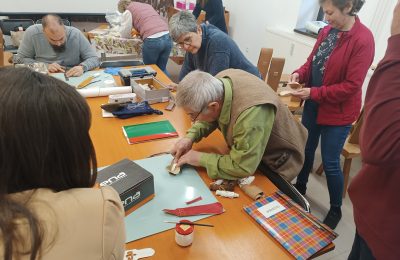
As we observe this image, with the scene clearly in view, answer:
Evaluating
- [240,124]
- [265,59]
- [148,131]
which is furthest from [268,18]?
[240,124]

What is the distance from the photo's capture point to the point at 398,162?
77cm

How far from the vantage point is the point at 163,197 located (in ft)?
3.71

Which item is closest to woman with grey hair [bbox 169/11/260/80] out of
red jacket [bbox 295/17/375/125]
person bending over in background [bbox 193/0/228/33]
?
red jacket [bbox 295/17/375/125]

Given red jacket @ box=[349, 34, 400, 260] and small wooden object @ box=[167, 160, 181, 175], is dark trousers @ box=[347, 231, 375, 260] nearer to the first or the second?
red jacket @ box=[349, 34, 400, 260]

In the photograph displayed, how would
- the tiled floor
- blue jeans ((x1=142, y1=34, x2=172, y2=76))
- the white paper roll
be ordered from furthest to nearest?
blue jeans ((x1=142, y1=34, x2=172, y2=76))
the white paper roll
the tiled floor

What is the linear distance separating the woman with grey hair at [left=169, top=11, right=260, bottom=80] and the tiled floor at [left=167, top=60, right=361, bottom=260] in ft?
3.77

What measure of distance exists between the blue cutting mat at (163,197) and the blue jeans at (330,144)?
100 cm

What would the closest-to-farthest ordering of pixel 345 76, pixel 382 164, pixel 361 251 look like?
pixel 382 164 → pixel 361 251 → pixel 345 76

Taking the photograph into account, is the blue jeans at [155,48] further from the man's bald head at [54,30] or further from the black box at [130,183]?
the black box at [130,183]

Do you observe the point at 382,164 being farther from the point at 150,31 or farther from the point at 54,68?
the point at 150,31

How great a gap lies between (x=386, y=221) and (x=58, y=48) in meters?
2.61

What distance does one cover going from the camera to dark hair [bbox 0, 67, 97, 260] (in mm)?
522

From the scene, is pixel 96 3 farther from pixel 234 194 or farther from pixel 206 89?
pixel 234 194

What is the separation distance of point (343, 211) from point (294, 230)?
56.4 inches
